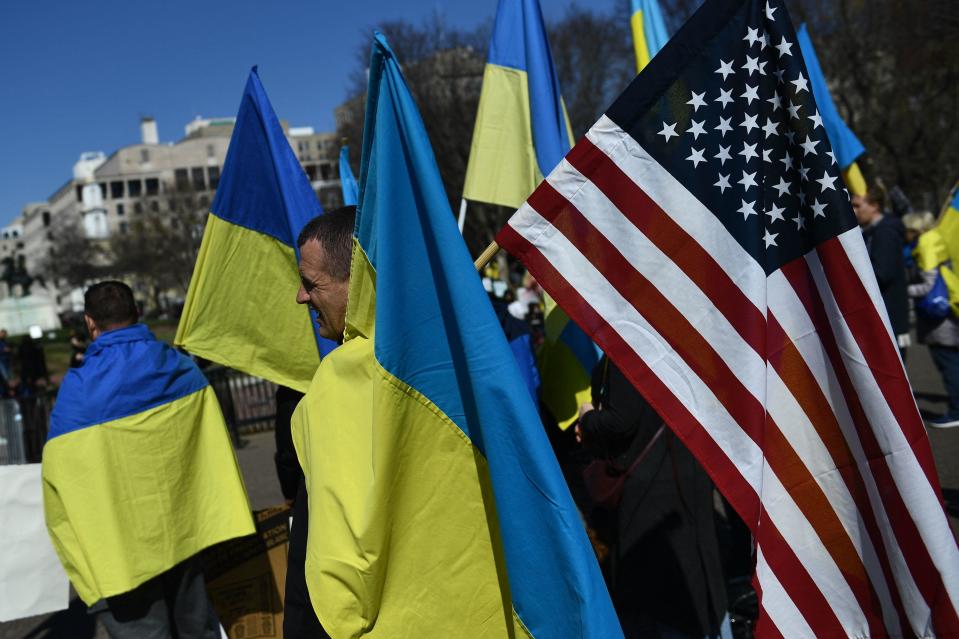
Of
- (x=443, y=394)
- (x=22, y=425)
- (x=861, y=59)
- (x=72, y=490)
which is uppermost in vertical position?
(x=861, y=59)

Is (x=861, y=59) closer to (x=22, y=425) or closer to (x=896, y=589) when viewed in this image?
(x=22, y=425)

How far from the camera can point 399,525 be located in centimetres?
197

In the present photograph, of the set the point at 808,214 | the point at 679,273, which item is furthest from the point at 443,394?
the point at 808,214

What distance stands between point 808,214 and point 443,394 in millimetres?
1217

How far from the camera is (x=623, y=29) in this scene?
31641mm

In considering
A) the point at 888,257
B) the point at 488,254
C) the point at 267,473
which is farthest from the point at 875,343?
the point at 267,473

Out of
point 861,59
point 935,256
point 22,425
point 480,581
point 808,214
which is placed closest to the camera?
point 480,581

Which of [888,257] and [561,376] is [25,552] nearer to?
[561,376]

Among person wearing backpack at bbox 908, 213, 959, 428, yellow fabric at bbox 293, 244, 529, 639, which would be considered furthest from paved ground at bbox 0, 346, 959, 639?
yellow fabric at bbox 293, 244, 529, 639

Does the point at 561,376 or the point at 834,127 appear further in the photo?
the point at 834,127

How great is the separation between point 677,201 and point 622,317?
38 centimetres

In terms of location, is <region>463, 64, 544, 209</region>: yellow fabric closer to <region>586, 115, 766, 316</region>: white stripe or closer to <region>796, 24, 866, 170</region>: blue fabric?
<region>586, 115, 766, 316</region>: white stripe

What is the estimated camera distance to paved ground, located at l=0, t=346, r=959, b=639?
5.53 metres

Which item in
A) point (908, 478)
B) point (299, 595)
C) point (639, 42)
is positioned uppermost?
point (639, 42)
